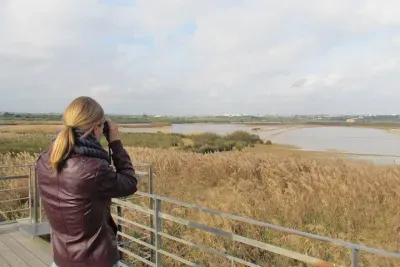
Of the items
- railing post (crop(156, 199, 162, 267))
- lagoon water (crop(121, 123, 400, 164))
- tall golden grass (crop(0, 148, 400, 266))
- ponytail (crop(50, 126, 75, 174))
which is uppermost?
ponytail (crop(50, 126, 75, 174))

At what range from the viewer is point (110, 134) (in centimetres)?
194

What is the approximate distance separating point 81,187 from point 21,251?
147 inches

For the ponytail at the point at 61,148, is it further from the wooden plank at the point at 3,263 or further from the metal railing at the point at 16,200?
Result: the metal railing at the point at 16,200

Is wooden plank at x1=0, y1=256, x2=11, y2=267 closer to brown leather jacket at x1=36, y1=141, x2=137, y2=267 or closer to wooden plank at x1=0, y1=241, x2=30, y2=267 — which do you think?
wooden plank at x1=0, y1=241, x2=30, y2=267

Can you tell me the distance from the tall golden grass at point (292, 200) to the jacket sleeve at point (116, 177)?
363 centimetres

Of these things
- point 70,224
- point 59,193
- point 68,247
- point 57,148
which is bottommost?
point 68,247

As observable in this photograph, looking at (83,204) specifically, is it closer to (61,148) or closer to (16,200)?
(61,148)

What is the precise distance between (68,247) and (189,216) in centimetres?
545

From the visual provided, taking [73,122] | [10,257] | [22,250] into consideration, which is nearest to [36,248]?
[22,250]

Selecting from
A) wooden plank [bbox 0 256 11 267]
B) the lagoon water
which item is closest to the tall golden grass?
wooden plank [bbox 0 256 11 267]

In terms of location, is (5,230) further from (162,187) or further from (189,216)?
(162,187)

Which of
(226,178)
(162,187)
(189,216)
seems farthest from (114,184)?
(226,178)

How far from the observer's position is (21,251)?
4.75m

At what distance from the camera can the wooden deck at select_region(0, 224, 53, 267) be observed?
4375 mm
